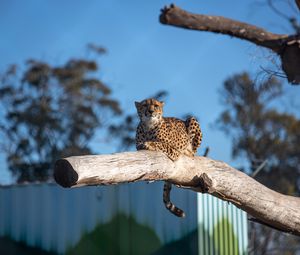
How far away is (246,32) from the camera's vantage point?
5418mm

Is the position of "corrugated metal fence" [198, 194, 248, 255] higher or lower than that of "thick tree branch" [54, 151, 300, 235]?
lower

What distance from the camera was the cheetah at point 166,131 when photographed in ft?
22.6

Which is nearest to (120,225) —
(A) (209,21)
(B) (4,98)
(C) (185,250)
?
(C) (185,250)

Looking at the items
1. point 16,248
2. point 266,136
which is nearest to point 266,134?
point 266,136

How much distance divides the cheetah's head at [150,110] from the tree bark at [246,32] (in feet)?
5.81

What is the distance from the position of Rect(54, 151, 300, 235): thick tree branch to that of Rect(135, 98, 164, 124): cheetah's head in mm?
1039

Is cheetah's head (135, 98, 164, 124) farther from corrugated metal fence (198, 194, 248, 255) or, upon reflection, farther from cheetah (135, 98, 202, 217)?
corrugated metal fence (198, 194, 248, 255)

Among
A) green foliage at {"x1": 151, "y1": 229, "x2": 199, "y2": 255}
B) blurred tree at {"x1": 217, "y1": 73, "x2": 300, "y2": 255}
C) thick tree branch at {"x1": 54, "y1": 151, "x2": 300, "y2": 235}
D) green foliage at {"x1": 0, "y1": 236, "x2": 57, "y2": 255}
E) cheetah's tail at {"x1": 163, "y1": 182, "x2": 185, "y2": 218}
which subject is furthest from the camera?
blurred tree at {"x1": 217, "y1": 73, "x2": 300, "y2": 255}

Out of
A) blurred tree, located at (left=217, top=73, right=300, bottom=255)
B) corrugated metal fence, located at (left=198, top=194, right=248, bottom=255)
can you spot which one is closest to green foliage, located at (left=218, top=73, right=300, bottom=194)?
blurred tree, located at (left=217, top=73, right=300, bottom=255)

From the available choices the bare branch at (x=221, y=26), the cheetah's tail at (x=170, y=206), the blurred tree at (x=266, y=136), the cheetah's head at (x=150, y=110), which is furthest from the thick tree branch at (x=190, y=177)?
the blurred tree at (x=266, y=136)

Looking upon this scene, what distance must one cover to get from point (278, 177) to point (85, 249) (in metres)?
14.8

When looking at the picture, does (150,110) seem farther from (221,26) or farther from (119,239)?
(119,239)

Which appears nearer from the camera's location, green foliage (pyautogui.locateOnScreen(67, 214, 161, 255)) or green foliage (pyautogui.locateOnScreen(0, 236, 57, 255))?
green foliage (pyautogui.locateOnScreen(67, 214, 161, 255))

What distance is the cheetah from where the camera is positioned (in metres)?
6.88
